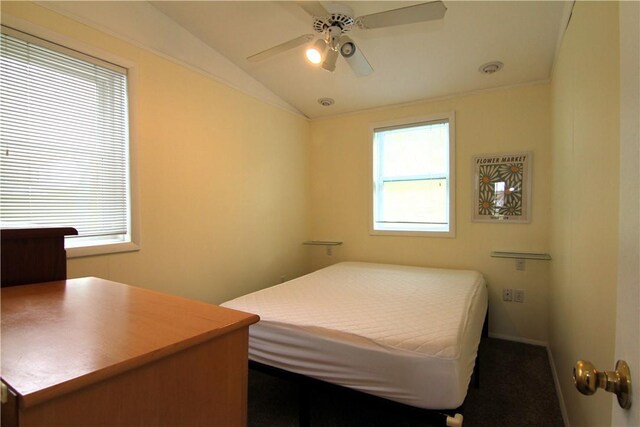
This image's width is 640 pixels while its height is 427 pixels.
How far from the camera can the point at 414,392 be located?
138cm

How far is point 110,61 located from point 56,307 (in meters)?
1.83

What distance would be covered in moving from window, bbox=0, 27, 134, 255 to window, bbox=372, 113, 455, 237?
248 centimetres

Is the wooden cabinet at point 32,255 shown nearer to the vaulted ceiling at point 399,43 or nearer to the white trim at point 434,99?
the vaulted ceiling at point 399,43

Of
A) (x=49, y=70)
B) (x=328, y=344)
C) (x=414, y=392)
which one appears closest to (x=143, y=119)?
(x=49, y=70)

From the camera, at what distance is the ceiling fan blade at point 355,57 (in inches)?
76.6

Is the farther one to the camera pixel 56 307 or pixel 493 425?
pixel 493 425

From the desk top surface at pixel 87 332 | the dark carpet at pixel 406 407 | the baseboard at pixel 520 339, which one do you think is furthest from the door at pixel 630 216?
the baseboard at pixel 520 339

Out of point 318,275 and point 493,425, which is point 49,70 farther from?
point 493,425

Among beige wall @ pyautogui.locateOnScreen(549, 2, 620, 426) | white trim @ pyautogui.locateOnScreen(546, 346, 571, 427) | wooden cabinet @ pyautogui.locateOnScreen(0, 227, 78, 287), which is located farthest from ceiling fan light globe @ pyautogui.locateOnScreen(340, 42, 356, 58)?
white trim @ pyautogui.locateOnScreen(546, 346, 571, 427)

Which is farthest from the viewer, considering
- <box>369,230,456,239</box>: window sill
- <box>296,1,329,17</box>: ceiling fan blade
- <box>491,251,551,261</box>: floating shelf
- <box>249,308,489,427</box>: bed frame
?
<box>369,230,456,239</box>: window sill

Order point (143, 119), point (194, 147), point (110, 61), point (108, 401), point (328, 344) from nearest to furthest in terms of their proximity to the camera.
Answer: point (108, 401) < point (328, 344) < point (110, 61) < point (143, 119) < point (194, 147)

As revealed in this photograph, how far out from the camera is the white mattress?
1.38 metres

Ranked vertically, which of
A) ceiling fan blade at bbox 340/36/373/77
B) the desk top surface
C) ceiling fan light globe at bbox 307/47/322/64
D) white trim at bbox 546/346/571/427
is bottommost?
white trim at bbox 546/346/571/427

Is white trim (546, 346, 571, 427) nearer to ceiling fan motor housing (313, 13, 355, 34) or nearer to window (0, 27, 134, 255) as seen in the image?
ceiling fan motor housing (313, 13, 355, 34)
